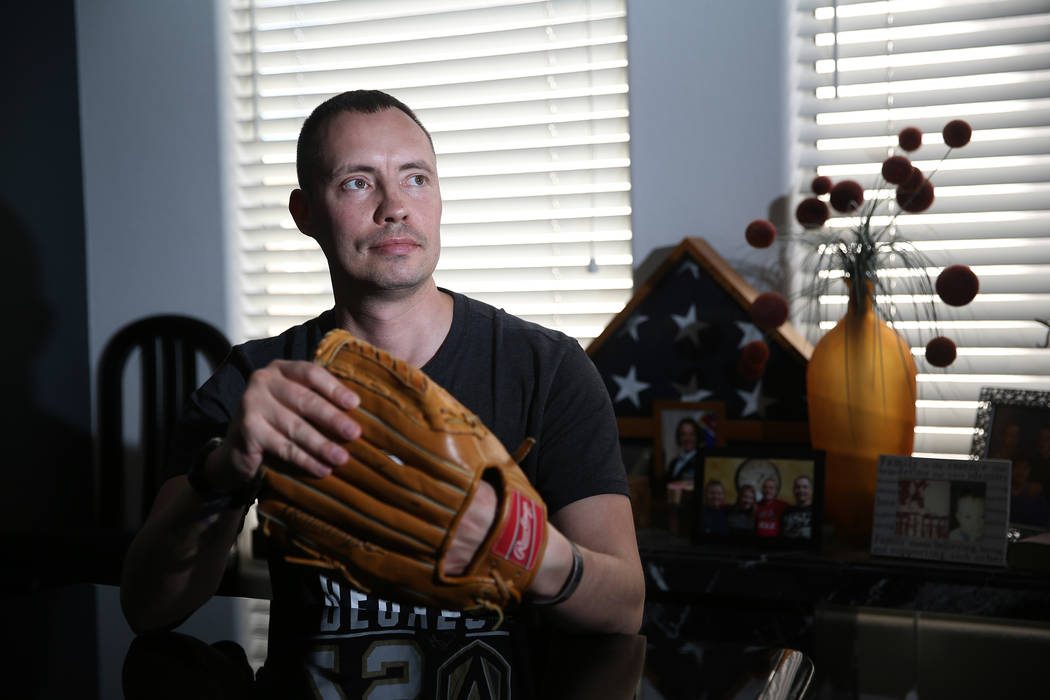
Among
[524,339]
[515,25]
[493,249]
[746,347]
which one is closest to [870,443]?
[746,347]

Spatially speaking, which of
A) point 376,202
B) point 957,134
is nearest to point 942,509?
point 957,134

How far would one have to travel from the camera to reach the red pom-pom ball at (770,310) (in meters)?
1.84

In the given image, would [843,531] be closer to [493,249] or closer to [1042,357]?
[1042,357]

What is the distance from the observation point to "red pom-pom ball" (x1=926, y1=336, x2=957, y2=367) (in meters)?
1.75

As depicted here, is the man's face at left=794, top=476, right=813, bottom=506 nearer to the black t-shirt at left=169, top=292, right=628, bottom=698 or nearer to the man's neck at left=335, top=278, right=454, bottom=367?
the black t-shirt at left=169, top=292, right=628, bottom=698

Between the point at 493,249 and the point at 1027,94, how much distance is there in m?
1.26

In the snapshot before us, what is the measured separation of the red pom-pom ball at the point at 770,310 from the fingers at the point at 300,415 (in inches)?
46.3

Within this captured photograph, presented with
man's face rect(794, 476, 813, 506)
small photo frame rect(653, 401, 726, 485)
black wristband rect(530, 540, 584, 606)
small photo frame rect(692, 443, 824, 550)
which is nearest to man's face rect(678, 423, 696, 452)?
small photo frame rect(653, 401, 726, 485)

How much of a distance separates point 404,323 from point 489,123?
1.14 m

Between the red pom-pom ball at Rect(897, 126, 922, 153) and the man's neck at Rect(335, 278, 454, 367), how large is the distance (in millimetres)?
1061

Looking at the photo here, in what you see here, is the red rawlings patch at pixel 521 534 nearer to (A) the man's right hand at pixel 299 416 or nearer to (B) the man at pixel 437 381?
(B) the man at pixel 437 381

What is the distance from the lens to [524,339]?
4.52ft

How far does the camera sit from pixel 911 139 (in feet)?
5.95

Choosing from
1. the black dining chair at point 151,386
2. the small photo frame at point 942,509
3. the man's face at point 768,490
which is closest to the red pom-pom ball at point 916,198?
the small photo frame at point 942,509
